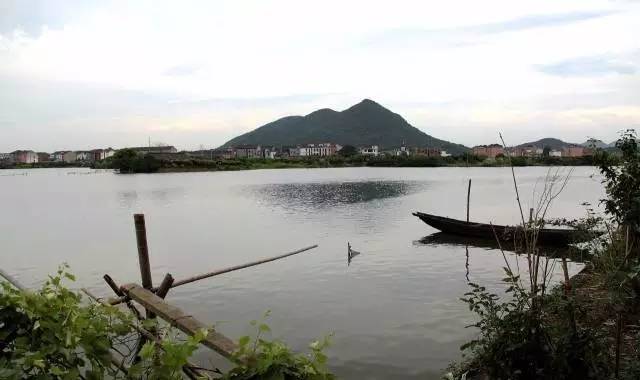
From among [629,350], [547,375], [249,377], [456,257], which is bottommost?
[456,257]

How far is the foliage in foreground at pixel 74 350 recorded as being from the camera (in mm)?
2354

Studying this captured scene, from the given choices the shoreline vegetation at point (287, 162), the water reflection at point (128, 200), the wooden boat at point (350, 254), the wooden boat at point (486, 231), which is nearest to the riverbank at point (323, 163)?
the shoreline vegetation at point (287, 162)

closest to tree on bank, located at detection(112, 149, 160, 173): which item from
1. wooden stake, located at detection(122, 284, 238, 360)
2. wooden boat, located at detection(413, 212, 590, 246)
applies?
wooden boat, located at detection(413, 212, 590, 246)

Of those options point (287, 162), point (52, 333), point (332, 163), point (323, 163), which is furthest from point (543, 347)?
point (332, 163)

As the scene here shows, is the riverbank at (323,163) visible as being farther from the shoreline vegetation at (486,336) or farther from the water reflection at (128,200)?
the shoreline vegetation at (486,336)

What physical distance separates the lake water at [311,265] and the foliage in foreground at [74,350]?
16.3ft

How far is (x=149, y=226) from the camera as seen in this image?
2969 cm

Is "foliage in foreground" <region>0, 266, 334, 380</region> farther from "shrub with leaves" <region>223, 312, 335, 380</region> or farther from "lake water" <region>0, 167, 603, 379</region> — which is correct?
"lake water" <region>0, 167, 603, 379</region>

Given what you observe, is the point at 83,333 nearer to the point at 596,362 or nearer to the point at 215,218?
the point at 596,362

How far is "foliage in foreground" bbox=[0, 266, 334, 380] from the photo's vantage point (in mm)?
2354

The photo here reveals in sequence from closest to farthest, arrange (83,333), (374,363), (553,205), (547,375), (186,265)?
(83,333) < (547,375) < (374,363) < (186,265) < (553,205)

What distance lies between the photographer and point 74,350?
2596 mm

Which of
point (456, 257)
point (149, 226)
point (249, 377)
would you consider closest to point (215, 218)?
point (149, 226)

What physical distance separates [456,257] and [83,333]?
18.1 meters
